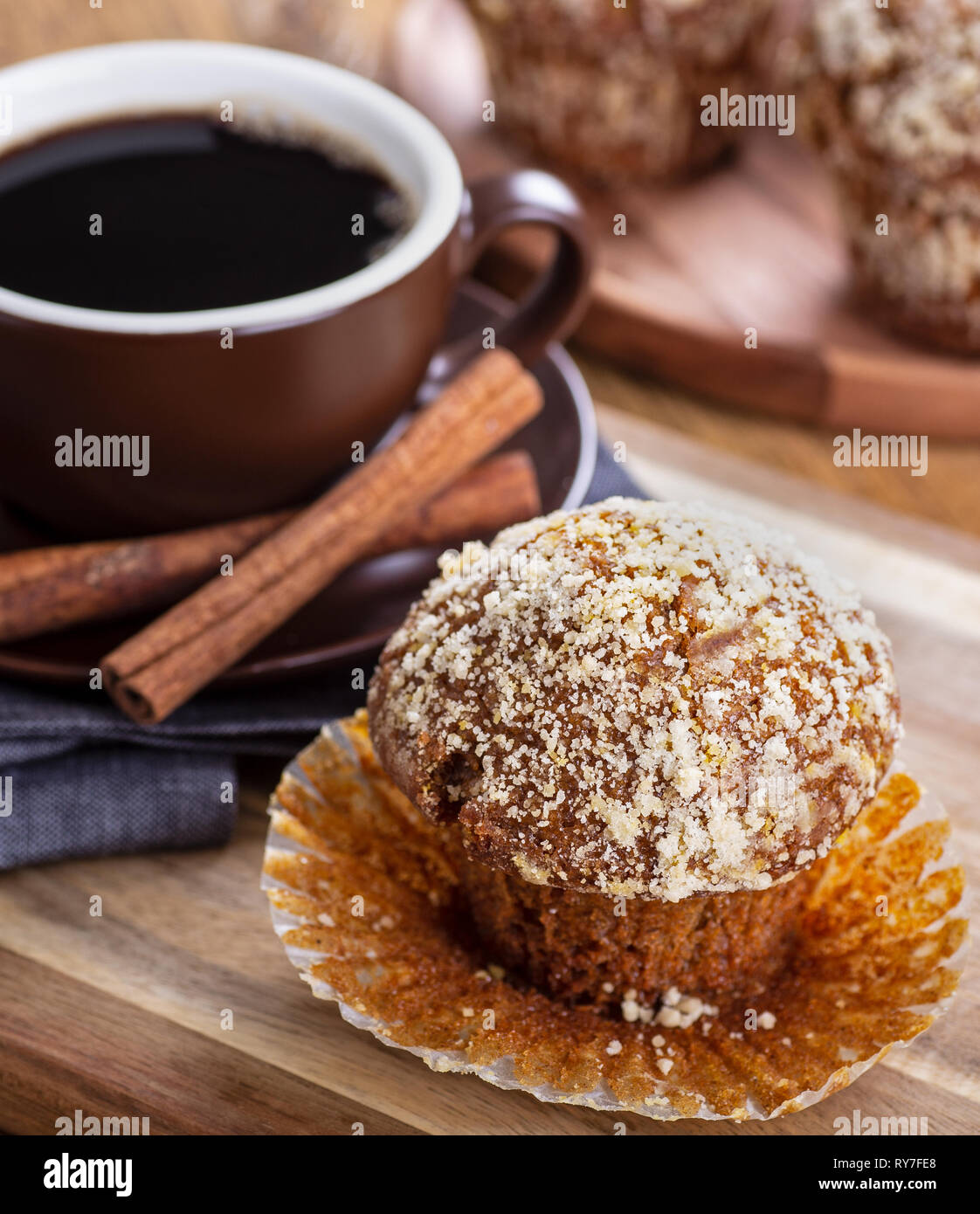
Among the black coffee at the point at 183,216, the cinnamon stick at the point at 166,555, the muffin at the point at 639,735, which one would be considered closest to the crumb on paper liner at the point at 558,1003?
the muffin at the point at 639,735

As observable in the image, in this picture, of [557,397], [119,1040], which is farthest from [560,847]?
[557,397]

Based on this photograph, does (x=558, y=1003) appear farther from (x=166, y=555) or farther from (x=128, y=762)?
(x=166, y=555)

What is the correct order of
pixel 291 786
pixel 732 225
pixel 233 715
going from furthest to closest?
pixel 732 225
pixel 233 715
pixel 291 786

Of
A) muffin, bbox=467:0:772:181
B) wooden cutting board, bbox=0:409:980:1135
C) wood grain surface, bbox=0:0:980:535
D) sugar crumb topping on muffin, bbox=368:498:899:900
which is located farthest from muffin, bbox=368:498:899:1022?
muffin, bbox=467:0:772:181

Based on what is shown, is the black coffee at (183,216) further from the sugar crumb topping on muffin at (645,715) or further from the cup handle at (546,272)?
the sugar crumb topping on muffin at (645,715)

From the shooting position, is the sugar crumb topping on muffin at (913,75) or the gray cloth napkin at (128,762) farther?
the sugar crumb topping on muffin at (913,75)

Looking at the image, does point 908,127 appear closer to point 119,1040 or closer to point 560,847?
point 560,847
